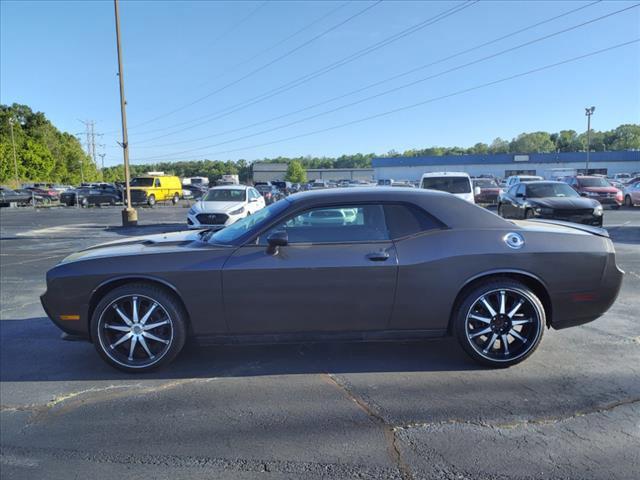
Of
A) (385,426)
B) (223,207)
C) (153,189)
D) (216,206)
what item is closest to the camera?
(385,426)

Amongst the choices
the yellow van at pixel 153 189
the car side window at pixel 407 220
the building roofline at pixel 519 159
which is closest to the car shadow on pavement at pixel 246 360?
the car side window at pixel 407 220

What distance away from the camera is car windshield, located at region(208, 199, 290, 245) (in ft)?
13.6

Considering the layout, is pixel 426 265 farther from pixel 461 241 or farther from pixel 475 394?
pixel 475 394

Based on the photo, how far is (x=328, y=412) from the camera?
3342 mm

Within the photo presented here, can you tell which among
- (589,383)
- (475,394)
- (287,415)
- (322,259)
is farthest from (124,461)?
(589,383)

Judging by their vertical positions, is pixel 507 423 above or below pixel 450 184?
below

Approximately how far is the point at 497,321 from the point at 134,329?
3.06 metres

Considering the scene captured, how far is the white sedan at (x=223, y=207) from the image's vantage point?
535 inches

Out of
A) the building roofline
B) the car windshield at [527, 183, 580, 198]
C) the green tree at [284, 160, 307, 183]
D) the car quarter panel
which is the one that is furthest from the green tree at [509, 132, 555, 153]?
the car quarter panel

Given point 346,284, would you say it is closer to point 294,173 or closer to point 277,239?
point 277,239

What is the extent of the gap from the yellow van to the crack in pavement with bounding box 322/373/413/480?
3252 cm

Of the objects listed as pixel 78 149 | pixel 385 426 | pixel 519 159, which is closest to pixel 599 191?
pixel 385 426

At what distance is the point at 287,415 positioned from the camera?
3318 millimetres

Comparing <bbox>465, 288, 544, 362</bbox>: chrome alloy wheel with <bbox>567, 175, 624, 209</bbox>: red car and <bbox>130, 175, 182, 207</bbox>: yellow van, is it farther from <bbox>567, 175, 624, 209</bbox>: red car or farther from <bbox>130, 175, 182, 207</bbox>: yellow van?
<bbox>130, 175, 182, 207</bbox>: yellow van
